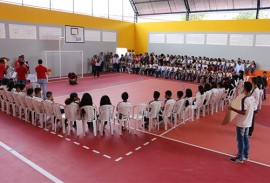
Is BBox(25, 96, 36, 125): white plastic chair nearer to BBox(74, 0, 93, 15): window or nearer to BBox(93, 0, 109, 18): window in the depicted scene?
BBox(74, 0, 93, 15): window

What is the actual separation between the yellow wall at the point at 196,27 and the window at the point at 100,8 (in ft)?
12.6

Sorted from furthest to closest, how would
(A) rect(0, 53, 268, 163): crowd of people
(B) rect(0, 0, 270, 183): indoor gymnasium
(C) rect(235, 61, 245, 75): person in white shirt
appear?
(C) rect(235, 61, 245, 75): person in white shirt → (A) rect(0, 53, 268, 163): crowd of people → (B) rect(0, 0, 270, 183): indoor gymnasium

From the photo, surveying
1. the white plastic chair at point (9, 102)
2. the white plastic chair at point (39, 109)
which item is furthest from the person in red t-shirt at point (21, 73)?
the white plastic chair at point (39, 109)

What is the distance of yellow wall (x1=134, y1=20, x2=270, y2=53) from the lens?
1817cm

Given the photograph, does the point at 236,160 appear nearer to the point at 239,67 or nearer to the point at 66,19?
the point at 239,67

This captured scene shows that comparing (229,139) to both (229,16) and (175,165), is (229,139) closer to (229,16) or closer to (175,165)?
(175,165)

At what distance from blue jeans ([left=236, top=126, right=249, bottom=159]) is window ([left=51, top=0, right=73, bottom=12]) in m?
16.5

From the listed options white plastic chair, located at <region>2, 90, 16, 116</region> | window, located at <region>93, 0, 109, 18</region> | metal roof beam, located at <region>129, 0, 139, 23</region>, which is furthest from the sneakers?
metal roof beam, located at <region>129, 0, 139, 23</region>

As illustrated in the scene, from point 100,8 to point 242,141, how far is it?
1894cm

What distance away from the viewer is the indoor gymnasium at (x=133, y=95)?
524 cm

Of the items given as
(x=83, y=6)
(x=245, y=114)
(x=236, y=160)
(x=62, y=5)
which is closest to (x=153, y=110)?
(x=236, y=160)

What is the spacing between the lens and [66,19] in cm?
1825

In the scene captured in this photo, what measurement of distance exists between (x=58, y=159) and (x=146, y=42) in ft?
65.0

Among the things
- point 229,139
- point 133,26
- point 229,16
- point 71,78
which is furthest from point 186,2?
point 229,139
